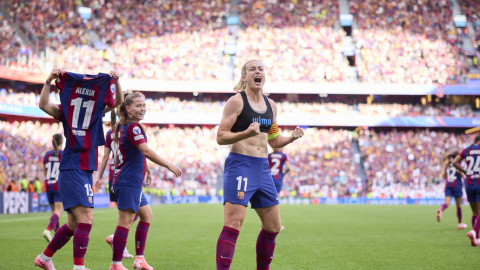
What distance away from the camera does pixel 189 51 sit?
46.3m

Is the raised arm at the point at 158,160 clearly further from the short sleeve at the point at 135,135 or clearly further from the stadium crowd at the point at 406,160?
the stadium crowd at the point at 406,160

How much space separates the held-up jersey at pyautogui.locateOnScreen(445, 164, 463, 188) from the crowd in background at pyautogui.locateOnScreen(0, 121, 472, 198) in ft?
76.6

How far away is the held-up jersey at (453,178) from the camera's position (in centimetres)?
1730

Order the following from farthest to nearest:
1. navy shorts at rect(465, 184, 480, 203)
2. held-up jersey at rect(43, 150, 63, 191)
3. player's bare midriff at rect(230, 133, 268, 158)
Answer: navy shorts at rect(465, 184, 480, 203) → held-up jersey at rect(43, 150, 63, 191) → player's bare midriff at rect(230, 133, 268, 158)

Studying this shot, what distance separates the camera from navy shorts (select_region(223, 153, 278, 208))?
5.66 metres

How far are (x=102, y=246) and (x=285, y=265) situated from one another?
448 centimetres

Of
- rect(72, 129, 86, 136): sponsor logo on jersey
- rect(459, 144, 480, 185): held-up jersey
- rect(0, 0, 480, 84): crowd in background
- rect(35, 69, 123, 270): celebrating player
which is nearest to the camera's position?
rect(35, 69, 123, 270): celebrating player

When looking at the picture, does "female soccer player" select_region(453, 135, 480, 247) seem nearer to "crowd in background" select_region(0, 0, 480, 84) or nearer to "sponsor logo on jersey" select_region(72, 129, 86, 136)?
"sponsor logo on jersey" select_region(72, 129, 86, 136)

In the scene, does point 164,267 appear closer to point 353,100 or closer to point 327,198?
point 327,198

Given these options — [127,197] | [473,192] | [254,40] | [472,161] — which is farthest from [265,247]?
[254,40]

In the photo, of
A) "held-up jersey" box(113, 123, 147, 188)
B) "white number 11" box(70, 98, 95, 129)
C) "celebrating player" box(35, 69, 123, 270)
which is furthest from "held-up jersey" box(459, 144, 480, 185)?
"white number 11" box(70, 98, 95, 129)

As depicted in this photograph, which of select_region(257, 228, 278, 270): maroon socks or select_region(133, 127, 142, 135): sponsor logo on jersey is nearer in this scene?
select_region(257, 228, 278, 270): maroon socks

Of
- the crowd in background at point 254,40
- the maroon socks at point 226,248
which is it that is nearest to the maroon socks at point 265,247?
the maroon socks at point 226,248

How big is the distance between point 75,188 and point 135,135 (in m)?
0.95
